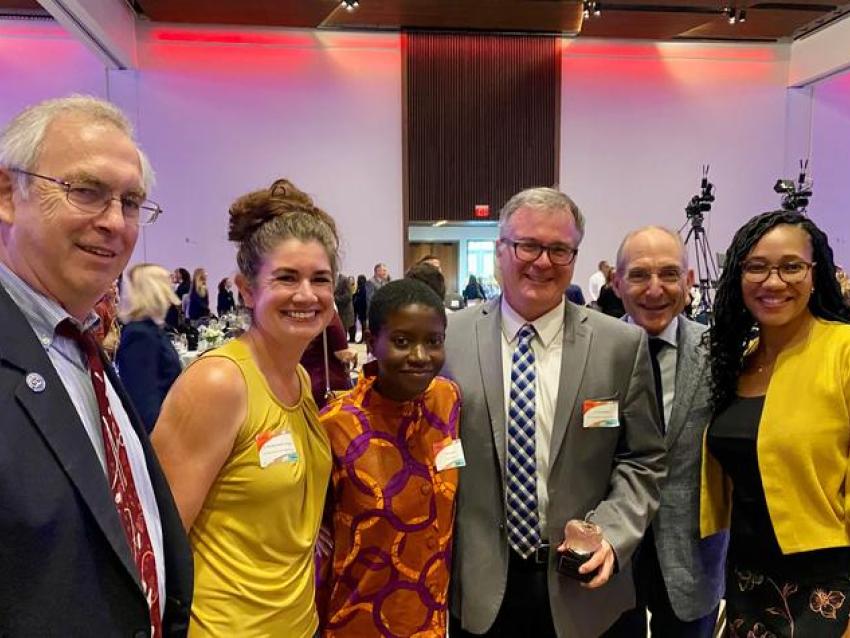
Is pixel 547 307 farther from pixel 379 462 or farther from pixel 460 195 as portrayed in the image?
pixel 460 195

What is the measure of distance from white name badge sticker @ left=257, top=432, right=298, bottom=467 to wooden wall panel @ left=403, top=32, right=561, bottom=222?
36.3 feet

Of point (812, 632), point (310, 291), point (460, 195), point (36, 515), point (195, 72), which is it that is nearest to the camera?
point (36, 515)

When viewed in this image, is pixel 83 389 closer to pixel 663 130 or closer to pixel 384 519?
pixel 384 519

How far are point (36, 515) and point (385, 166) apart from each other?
38.4 feet

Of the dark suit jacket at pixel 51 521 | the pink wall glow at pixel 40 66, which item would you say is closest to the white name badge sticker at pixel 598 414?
the dark suit jacket at pixel 51 521

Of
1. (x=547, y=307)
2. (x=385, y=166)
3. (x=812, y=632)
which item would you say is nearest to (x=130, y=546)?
(x=547, y=307)

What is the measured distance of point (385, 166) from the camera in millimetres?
12062

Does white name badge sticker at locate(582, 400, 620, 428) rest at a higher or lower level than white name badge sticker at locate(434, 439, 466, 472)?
higher

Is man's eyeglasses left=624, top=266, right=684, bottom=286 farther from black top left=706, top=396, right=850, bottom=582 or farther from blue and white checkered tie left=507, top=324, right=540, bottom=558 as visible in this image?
blue and white checkered tie left=507, top=324, right=540, bottom=558

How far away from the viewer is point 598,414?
5.36 ft

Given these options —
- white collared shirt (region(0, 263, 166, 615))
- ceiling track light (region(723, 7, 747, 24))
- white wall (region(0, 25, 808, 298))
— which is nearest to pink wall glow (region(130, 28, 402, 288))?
white wall (region(0, 25, 808, 298))

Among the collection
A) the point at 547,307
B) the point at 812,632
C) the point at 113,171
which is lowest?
the point at 812,632

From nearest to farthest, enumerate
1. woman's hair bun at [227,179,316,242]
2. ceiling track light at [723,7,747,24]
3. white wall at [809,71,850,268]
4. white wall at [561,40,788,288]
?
1. woman's hair bun at [227,179,316,242]
2. ceiling track light at [723,7,747,24]
3. white wall at [561,40,788,288]
4. white wall at [809,71,850,268]

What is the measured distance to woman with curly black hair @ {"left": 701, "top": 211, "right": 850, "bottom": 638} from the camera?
63.4 inches
